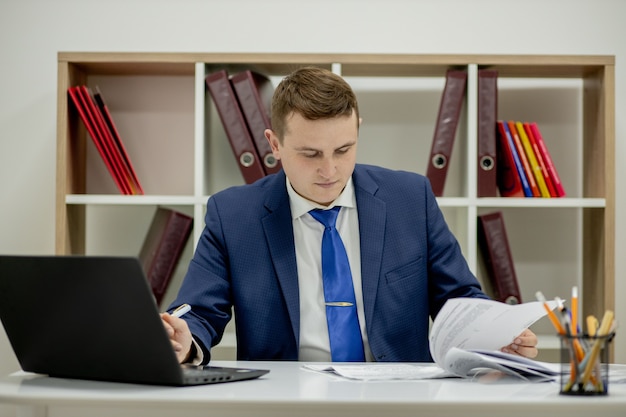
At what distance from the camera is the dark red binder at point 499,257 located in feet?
8.77

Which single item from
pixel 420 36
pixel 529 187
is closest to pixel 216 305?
pixel 529 187

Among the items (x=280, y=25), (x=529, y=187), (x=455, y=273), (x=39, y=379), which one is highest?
(x=280, y=25)

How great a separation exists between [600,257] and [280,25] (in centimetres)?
132

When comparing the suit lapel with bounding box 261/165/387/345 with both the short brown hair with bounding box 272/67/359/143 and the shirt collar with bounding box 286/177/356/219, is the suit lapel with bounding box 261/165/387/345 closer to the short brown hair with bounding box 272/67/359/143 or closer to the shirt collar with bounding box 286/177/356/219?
the shirt collar with bounding box 286/177/356/219

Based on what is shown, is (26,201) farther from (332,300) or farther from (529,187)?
(529,187)

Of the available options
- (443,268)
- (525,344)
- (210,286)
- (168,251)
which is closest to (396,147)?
(168,251)

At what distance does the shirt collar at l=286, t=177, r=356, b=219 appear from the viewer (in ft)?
6.57

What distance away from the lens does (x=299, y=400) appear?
113 cm

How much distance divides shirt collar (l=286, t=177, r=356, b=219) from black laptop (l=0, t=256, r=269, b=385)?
69 centimetres

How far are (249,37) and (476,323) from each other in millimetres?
1770

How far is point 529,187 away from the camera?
2.67m

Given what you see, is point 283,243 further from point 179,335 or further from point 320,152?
point 179,335

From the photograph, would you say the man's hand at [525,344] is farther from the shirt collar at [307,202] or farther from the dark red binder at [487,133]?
the dark red binder at [487,133]

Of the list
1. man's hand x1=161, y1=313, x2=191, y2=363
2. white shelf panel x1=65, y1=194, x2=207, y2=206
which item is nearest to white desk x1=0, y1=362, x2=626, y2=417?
man's hand x1=161, y1=313, x2=191, y2=363
